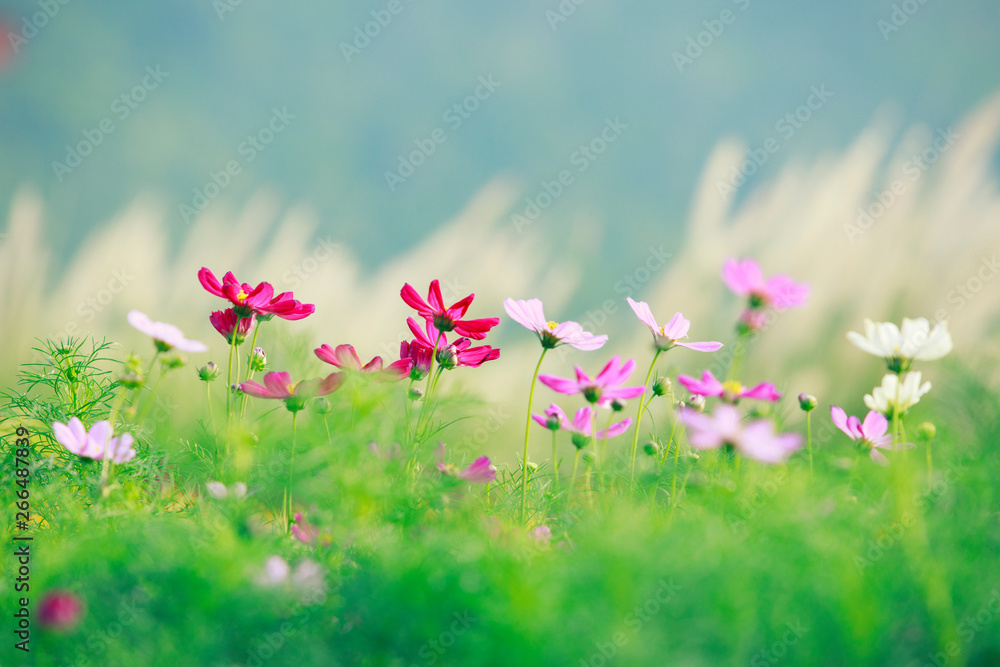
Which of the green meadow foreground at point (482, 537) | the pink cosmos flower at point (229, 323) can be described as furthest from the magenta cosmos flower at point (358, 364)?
the pink cosmos flower at point (229, 323)

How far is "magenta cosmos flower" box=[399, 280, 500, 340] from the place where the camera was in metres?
0.75

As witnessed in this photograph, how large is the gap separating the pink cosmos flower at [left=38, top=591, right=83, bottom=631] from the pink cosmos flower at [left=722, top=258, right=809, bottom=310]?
20.6 inches

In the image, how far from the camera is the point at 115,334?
6.00 feet

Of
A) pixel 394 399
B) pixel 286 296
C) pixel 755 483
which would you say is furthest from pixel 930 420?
pixel 286 296

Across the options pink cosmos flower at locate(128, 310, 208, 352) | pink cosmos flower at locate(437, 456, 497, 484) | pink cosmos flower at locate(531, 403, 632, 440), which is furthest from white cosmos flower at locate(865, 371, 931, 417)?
pink cosmos flower at locate(128, 310, 208, 352)

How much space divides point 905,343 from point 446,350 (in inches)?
17.5

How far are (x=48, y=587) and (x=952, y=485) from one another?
717mm

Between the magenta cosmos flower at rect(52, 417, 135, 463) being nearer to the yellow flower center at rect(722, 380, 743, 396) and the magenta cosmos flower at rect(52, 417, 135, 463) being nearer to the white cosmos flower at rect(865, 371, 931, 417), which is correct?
the yellow flower center at rect(722, 380, 743, 396)

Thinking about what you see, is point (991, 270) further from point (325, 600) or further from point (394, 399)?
point (325, 600)

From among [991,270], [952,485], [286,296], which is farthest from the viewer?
[991,270]

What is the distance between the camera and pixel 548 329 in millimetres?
780

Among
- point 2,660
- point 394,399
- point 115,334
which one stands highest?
point 394,399

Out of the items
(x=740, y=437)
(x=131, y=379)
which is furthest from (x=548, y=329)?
A: (x=131, y=379)

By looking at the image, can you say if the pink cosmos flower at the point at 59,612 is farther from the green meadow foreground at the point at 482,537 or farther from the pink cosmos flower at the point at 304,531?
the pink cosmos flower at the point at 304,531
